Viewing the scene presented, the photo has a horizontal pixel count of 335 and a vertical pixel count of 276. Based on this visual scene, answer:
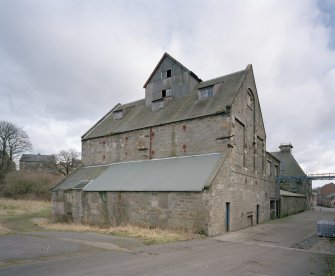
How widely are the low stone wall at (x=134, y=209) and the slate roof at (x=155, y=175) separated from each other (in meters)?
0.47

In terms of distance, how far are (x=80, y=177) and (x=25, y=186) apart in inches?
1047

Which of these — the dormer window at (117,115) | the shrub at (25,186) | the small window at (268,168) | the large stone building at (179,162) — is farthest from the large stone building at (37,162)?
the small window at (268,168)

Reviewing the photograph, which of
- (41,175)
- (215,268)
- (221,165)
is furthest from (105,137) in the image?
(41,175)

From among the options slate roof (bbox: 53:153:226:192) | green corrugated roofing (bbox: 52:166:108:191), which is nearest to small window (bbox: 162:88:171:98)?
slate roof (bbox: 53:153:226:192)

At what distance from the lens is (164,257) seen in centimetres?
1084

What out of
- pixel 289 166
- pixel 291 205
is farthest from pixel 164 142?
pixel 289 166

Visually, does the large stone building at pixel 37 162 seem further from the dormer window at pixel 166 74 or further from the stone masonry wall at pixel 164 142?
the dormer window at pixel 166 74

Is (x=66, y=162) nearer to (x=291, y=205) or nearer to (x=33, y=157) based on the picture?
(x=33, y=157)

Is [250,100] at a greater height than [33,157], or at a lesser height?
greater

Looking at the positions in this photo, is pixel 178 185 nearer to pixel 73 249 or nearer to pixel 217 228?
pixel 217 228

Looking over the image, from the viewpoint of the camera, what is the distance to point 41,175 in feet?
Result: 173

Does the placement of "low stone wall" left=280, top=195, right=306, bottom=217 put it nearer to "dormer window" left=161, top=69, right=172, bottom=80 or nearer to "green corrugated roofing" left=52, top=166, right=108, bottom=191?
"dormer window" left=161, top=69, right=172, bottom=80

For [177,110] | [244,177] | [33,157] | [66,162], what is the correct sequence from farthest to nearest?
[33,157] < [66,162] < [177,110] < [244,177]

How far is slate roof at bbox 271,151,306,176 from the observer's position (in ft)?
162
